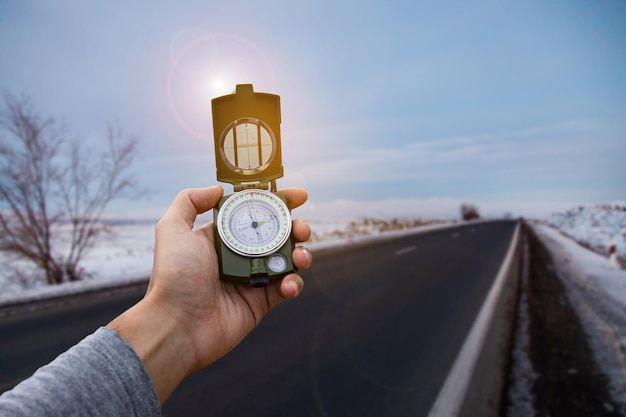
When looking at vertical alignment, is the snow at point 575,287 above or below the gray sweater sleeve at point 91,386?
below

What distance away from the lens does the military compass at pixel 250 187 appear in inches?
67.8

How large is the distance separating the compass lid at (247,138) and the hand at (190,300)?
0.41 feet

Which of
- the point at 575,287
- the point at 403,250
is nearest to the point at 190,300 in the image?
the point at 575,287

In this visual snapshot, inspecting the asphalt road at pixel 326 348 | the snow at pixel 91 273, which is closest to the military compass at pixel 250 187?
the asphalt road at pixel 326 348

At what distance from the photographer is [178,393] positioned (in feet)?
11.3

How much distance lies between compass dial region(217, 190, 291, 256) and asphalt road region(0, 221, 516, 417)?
6.51 feet

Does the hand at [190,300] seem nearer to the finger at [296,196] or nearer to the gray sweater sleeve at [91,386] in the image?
the finger at [296,196]

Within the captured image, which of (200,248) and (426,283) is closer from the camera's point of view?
(200,248)

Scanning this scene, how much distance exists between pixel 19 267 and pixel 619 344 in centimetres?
1206

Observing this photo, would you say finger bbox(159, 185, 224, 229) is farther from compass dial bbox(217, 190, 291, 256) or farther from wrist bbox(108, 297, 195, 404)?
wrist bbox(108, 297, 195, 404)

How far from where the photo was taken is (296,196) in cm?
186

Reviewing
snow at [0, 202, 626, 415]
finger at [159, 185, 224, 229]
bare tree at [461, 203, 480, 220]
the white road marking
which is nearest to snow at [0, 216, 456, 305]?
snow at [0, 202, 626, 415]

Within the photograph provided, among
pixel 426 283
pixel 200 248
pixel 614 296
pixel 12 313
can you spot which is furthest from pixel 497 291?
pixel 12 313

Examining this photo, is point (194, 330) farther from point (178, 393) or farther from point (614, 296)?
point (614, 296)
